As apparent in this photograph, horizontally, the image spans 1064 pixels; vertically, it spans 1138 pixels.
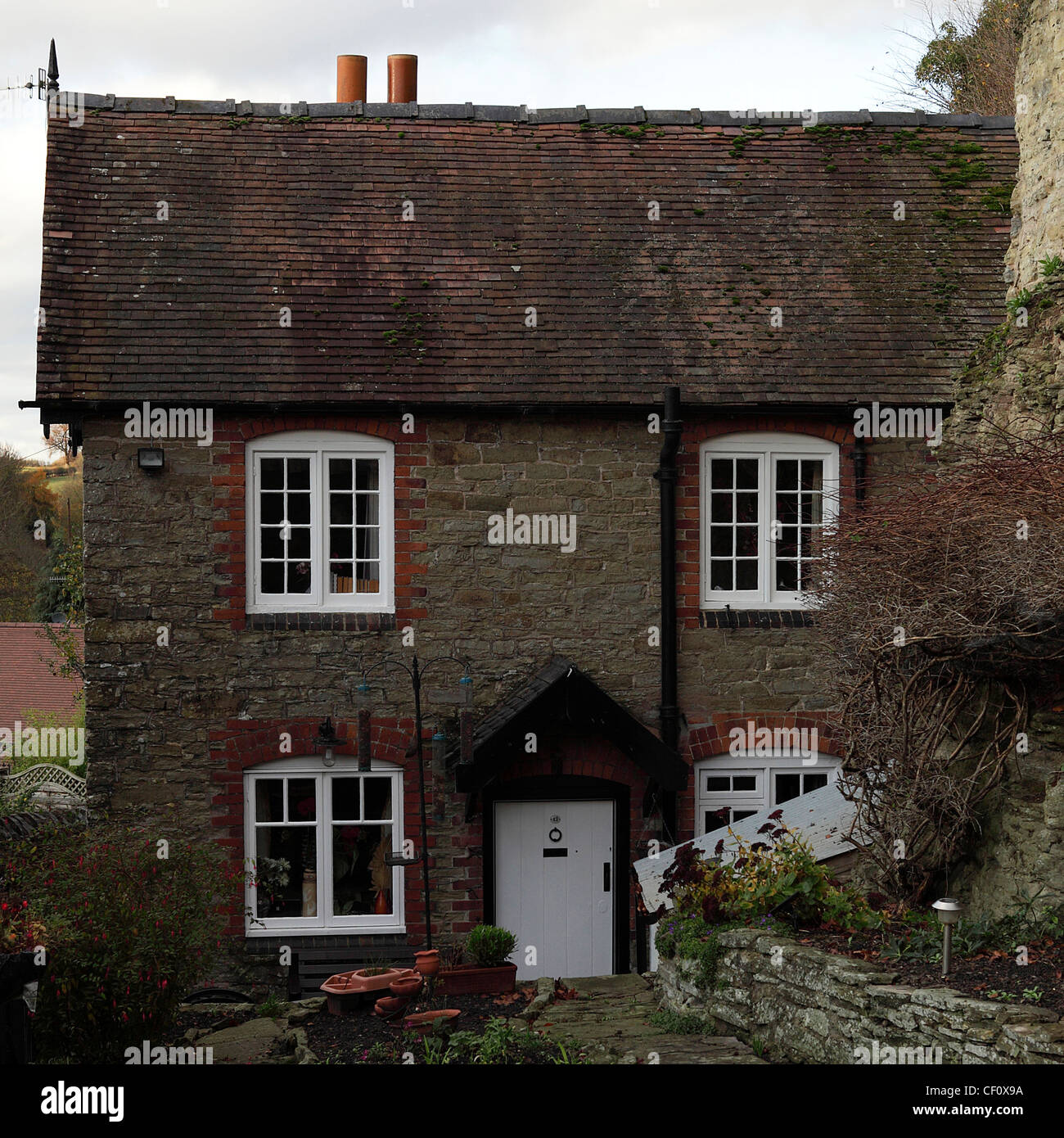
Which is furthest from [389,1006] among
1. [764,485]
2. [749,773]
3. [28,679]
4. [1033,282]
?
[28,679]

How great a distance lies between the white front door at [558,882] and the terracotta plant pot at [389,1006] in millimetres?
2922

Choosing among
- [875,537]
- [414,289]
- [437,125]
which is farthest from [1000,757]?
[437,125]

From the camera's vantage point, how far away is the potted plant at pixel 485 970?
9047 millimetres

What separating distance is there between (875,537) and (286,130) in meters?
8.74

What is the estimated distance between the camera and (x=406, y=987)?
8.64m

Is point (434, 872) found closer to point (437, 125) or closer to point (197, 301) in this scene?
point (197, 301)

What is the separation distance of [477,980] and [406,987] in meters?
0.69

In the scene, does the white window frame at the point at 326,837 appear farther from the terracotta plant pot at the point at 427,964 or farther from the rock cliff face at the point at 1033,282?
the rock cliff face at the point at 1033,282

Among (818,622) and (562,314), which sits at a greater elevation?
(562,314)

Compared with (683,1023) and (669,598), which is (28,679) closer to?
(669,598)

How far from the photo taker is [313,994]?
1077 centimetres

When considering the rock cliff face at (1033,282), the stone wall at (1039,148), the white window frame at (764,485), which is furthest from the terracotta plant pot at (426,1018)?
the stone wall at (1039,148)

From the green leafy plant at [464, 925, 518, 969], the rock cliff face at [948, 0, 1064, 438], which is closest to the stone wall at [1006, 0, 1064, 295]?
the rock cliff face at [948, 0, 1064, 438]

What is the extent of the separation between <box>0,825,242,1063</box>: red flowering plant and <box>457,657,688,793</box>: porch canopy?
3270 mm
